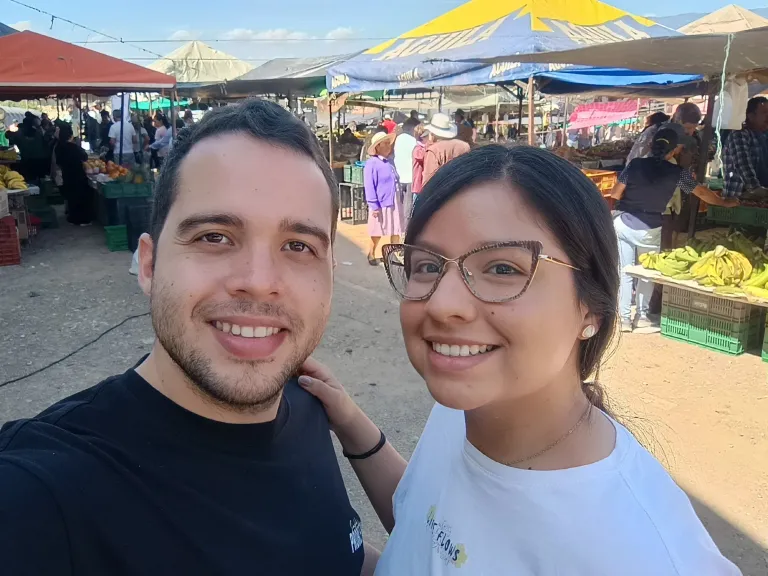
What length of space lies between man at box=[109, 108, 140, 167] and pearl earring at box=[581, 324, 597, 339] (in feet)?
41.4

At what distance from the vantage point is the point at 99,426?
1201 millimetres

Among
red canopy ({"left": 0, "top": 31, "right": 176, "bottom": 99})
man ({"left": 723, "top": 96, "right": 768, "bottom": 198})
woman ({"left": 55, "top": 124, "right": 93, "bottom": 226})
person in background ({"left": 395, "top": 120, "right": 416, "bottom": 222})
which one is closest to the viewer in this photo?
man ({"left": 723, "top": 96, "right": 768, "bottom": 198})

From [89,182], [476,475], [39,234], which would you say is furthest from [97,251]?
[476,475]

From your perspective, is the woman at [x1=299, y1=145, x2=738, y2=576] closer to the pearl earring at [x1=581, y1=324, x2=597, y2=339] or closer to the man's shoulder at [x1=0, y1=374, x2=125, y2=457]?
the pearl earring at [x1=581, y1=324, x2=597, y2=339]

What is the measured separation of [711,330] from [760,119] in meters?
2.74

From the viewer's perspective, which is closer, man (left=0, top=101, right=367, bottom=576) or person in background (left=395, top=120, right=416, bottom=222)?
man (left=0, top=101, right=367, bottom=576)

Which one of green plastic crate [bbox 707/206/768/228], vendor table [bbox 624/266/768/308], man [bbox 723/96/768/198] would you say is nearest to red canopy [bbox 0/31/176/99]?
vendor table [bbox 624/266/768/308]

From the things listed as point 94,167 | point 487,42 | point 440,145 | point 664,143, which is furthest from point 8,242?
point 664,143

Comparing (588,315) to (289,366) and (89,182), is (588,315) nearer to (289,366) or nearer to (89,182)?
(289,366)

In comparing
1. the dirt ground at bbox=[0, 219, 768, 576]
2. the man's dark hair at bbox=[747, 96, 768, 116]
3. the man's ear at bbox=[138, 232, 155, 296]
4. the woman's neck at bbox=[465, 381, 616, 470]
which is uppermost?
the man's dark hair at bbox=[747, 96, 768, 116]

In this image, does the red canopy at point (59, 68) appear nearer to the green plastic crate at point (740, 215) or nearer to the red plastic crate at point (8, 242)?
the red plastic crate at point (8, 242)

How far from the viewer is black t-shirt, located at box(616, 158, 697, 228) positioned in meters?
5.70

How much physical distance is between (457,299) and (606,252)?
36 cm

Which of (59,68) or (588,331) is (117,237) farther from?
(588,331)
